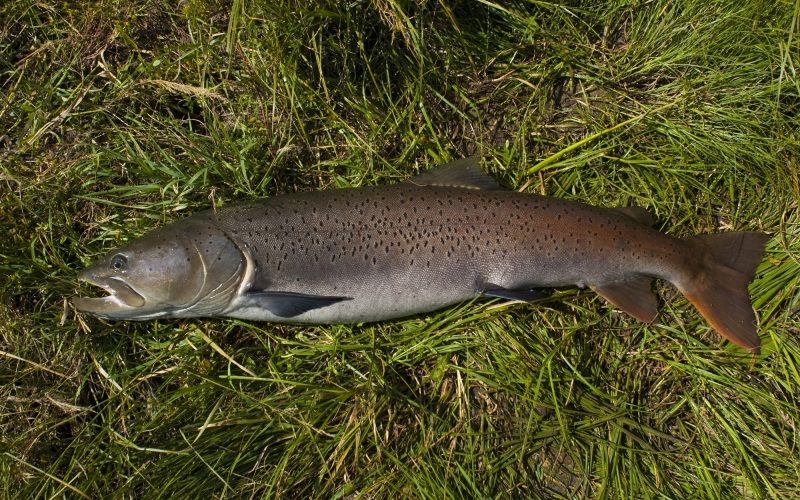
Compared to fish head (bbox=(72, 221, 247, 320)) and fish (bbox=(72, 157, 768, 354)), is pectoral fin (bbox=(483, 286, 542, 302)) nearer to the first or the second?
fish (bbox=(72, 157, 768, 354))

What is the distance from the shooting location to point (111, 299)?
8.86ft

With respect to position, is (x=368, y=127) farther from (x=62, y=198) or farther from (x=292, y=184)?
(x=62, y=198)

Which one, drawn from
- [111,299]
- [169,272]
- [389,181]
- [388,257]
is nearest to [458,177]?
[389,181]

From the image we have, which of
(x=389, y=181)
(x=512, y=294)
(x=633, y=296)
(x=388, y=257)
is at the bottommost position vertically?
(x=633, y=296)

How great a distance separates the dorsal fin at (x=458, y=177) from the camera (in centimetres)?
294

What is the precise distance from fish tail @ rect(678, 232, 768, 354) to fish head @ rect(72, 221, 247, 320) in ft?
8.51

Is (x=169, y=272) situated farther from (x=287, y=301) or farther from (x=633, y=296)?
(x=633, y=296)

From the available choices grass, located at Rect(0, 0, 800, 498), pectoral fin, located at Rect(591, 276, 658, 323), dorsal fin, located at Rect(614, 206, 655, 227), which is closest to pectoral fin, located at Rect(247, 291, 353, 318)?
grass, located at Rect(0, 0, 800, 498)

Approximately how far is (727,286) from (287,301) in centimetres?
255

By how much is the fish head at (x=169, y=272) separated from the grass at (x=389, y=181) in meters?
0.38

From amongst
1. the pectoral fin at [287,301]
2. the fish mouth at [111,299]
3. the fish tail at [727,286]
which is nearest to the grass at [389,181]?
the fish tail at [727,286]

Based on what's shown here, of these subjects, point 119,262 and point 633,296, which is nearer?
point 119,262

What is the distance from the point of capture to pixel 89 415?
3.05 meters

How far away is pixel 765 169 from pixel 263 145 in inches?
123
